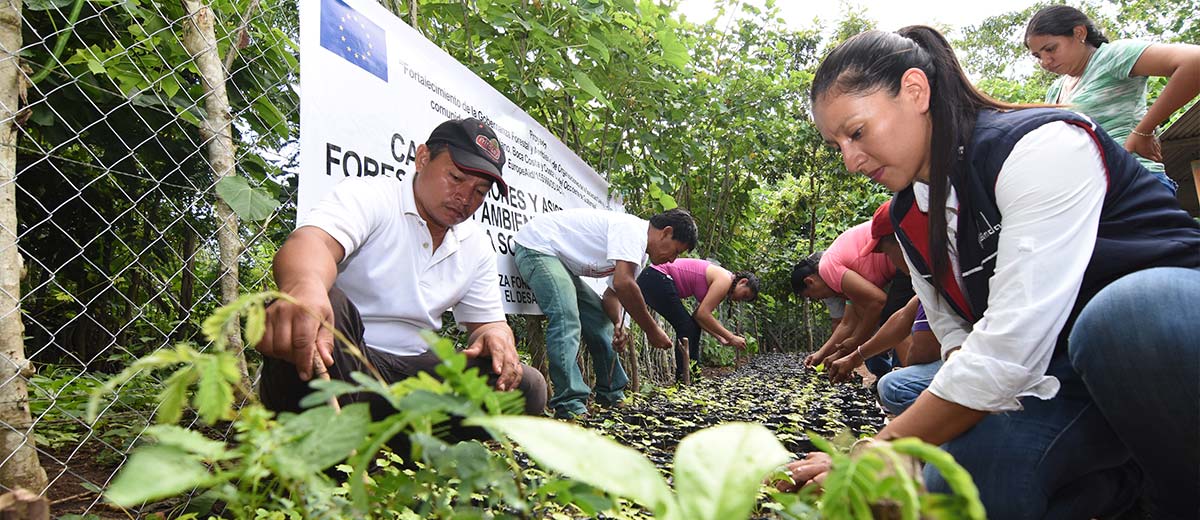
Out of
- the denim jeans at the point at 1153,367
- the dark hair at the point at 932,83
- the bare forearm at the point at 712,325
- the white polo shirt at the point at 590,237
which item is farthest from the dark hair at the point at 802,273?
the denim jeans at the point at 1153,367

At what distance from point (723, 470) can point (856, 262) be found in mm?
3802

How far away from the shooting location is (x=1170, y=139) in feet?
11.5

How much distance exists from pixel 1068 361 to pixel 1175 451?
0.28 m

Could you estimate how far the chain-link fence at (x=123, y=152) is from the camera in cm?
149

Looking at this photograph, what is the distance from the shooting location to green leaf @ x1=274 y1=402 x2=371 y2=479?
0.40m

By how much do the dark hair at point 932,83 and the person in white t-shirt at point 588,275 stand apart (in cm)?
231

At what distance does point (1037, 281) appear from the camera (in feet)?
3.68

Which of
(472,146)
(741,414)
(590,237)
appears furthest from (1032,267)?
(741,414)

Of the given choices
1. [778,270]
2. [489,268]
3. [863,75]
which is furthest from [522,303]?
[778,270]

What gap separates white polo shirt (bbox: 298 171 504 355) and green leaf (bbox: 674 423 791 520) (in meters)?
1.68

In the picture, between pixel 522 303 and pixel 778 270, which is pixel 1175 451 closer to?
pixel 522 303

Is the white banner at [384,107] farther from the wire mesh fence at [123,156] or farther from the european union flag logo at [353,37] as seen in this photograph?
the wire mesh fence at [123,156]

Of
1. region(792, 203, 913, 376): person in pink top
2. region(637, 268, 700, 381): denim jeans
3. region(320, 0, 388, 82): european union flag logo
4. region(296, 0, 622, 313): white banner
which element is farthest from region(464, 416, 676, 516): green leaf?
region(637, 268, 700, 381): denim jeans

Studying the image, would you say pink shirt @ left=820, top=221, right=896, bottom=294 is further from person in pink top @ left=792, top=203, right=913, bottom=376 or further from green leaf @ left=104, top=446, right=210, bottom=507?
green leaf @ left=104, top=446, right=210, bottom=507
